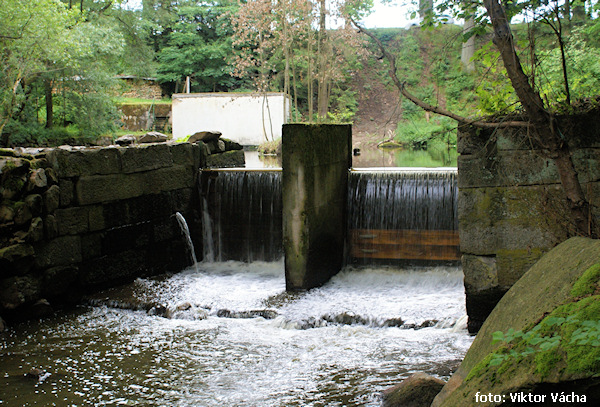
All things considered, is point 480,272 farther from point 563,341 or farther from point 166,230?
point 166,230

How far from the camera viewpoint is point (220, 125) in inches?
956

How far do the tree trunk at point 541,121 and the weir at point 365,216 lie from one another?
4.00 meters

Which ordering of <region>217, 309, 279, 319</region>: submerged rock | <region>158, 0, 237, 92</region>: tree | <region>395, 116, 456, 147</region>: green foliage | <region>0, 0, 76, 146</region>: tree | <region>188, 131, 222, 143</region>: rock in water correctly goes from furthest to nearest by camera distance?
1. <region>158, 0, 237, 92</region>: tree
2. <region>395, 116, 456, 147</region>: green foliage
3. <region>0, 0, 76, 146</region>: tree
4. <region>188, 131, 222, 143</region>: rock in water
5. <region>217, 309, 279, 319</region>: submerged rock

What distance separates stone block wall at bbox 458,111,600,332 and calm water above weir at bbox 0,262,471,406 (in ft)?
2.48

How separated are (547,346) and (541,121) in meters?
2.34

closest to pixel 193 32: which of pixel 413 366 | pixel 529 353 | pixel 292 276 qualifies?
pixel 292 276

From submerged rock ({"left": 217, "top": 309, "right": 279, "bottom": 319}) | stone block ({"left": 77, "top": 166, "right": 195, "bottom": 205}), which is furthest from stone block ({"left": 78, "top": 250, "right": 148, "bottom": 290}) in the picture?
submerged rock ({"left": 217, "top": 309, "right": 279, "bottom": 319})

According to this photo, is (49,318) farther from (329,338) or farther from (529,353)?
(529,353)

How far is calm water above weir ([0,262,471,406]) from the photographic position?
4668 mm

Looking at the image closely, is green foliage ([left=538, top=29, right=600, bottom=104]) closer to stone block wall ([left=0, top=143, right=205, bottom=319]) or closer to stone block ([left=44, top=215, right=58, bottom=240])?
stone block wall ([left=0, top=143, right=205, bottom=319])

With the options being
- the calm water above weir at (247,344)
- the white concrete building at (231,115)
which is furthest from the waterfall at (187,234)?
the white concrete building at (231,115)

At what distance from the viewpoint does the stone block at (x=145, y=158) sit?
322 inches

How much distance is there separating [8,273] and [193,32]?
3009 centimetres

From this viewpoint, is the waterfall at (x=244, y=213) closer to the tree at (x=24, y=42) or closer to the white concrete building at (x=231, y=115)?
the tree at (x=24, y=42)
